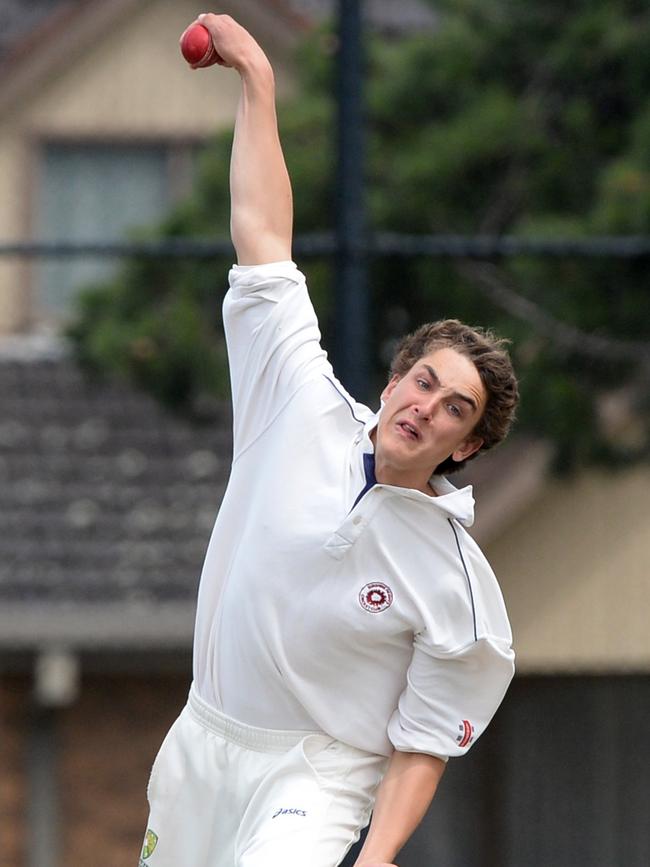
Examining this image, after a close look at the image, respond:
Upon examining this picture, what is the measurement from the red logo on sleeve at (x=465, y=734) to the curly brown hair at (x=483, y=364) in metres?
0.40

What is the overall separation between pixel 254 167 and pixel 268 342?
0.30m

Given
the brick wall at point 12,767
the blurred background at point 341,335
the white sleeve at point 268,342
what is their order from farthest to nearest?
1. the brick wall at point 12,767
2. the blurred background at point 341,335
3. the white sleeve at point 268,342

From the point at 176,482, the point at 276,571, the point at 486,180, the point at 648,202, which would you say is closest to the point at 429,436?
the point at 276,571

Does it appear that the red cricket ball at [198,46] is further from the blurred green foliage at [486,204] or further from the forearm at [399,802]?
the blurred green foliage at [486,204]

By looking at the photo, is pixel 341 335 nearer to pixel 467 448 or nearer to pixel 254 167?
pixel 254 167

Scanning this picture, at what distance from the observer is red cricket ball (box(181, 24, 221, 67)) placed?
3.30m

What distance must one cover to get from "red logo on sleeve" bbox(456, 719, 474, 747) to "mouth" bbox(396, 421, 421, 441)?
454 mm

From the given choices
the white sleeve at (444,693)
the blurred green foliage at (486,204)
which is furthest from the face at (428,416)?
the blurred green foliage at (486,204)

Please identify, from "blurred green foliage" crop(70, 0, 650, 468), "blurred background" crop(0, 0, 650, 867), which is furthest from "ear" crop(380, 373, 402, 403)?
"blurred green foliage" crop(70, 0, 650, 468)

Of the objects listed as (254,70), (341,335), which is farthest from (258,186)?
(341,335)

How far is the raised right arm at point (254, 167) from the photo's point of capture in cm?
328

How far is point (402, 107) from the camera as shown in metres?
6.27

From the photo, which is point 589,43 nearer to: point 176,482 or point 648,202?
point 648,202

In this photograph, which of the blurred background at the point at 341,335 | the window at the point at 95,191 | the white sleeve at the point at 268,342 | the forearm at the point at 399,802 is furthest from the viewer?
the window at the point at 95,191
